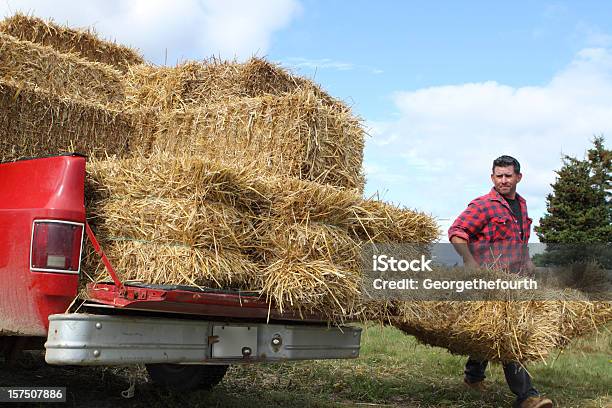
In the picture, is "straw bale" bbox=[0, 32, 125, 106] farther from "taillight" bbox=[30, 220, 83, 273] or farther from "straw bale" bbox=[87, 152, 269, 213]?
"taillight" bbox=[30, 220, 83, 273]

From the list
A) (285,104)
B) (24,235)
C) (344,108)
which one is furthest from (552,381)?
(24,235)

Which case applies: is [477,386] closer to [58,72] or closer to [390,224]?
[390,224]

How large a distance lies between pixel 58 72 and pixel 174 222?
270 cm

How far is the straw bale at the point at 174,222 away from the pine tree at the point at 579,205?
22.3 meters

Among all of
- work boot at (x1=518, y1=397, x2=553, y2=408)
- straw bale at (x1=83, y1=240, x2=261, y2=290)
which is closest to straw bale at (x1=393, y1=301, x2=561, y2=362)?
work boot at (x1=518, y1=397, x2=553, y2=408)

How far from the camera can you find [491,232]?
5.14 m

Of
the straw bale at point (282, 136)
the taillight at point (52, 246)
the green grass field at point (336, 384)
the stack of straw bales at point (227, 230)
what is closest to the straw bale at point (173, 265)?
the stack of straw bales at point (227, 230)

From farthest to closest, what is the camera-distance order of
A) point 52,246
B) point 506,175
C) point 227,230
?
1. point 506,175
2. point 227,230
3. point 52,246

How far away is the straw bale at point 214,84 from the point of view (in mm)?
5758

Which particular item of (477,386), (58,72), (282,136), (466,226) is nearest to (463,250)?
(466,226)

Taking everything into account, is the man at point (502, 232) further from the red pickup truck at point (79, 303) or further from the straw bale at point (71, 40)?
the straw bale at point (71, 40)

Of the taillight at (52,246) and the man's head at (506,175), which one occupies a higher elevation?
the man's head at (506,175)

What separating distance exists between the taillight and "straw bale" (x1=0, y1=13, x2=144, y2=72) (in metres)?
3.49

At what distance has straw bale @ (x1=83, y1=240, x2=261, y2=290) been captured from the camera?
360 cm
